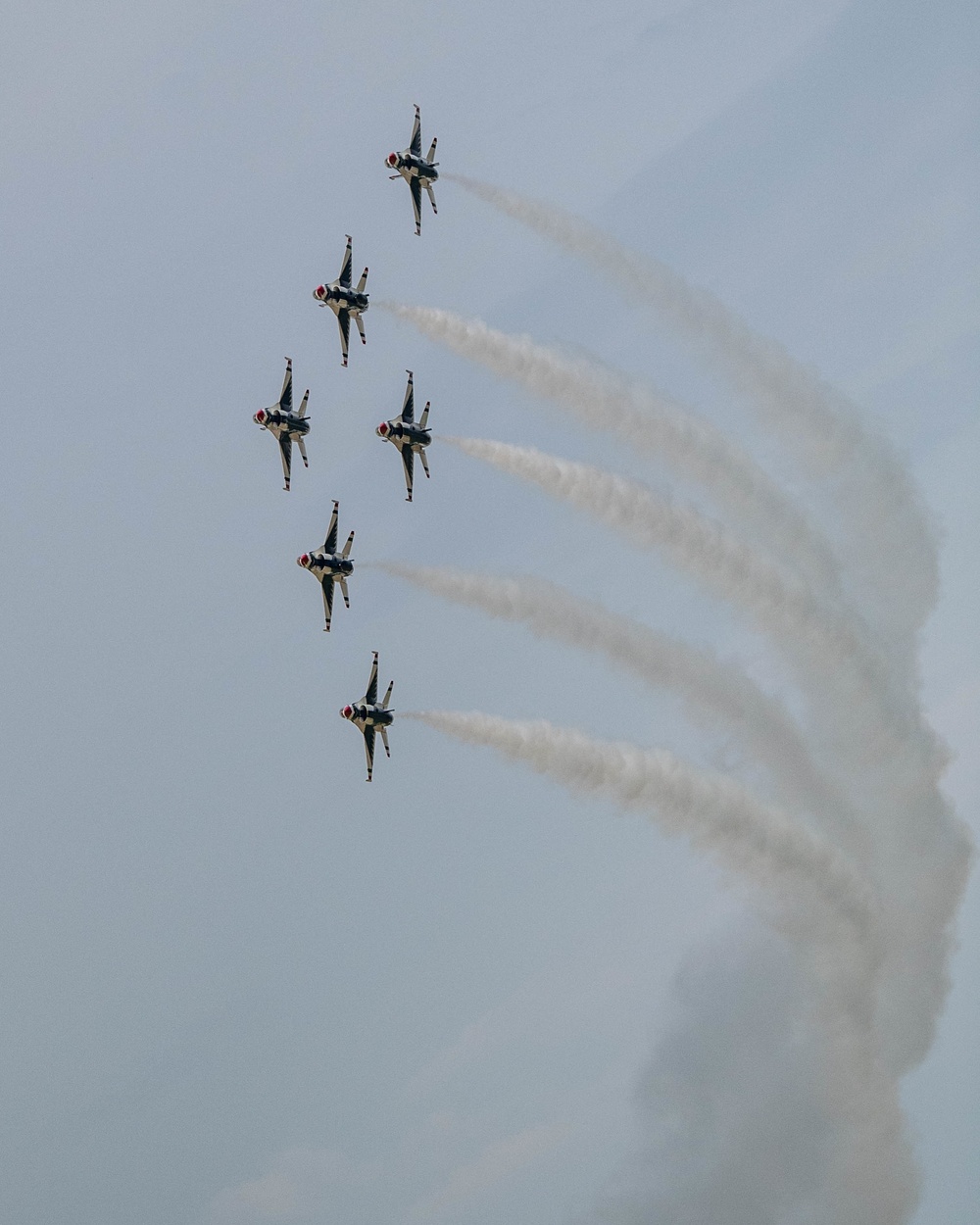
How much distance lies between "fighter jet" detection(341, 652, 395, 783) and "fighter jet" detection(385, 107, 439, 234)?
25.3 metres

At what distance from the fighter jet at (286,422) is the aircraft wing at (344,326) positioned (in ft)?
10.3

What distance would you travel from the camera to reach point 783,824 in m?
82.9

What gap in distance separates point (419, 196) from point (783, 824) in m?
39.4

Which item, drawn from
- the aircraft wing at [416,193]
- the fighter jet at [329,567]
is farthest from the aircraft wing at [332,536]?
the aircraft wing at [416,193]

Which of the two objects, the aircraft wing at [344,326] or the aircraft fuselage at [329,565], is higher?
the aircraft wing at [344,326]

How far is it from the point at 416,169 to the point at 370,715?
30.3 metres

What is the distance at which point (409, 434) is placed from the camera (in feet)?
307

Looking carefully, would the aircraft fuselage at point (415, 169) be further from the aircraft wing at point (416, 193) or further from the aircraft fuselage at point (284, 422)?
the aircraft fuselage at point (284, 422)

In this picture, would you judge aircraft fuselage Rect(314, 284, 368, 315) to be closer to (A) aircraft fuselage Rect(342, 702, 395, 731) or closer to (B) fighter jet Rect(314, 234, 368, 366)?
(B) fighter jet Rect(314, 234, 368, 366)

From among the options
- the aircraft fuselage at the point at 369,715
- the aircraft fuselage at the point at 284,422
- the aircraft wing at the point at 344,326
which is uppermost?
the aircraft wing at the point at 344,326

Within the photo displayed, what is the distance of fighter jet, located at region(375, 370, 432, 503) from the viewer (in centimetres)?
9362

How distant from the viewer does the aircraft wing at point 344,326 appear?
95.7 m

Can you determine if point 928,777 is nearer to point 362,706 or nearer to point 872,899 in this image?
point 872,899

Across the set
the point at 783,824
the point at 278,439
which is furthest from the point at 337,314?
the point at 783,824
